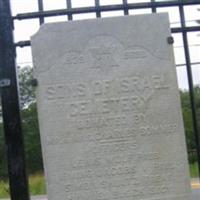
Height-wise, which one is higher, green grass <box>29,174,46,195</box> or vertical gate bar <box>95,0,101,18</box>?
vertical gate bar <box>95,0,101,18</box>

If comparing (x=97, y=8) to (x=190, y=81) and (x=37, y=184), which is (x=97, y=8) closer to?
(x=190, y=81)

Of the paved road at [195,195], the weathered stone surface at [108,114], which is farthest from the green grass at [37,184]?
the weathered stone surface at [108,114]

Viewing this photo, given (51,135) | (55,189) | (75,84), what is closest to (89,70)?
(75,84)

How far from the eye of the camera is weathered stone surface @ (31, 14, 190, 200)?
4.50 m

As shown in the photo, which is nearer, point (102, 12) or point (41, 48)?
point (41, 48)

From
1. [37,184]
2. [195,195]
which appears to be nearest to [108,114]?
[195,195]

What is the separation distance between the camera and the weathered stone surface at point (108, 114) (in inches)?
177

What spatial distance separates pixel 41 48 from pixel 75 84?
353 mm

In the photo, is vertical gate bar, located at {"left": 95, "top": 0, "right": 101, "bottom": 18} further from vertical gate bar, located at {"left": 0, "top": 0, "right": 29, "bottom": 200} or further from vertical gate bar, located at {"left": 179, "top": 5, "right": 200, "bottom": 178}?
vertical gate bar, located at {"left": 0, "top": 0, "right": 29, "bottom": 200}

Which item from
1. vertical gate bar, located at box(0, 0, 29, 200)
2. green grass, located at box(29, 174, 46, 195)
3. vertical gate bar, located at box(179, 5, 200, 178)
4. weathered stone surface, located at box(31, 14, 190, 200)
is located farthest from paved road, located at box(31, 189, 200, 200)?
vertical gate bar, located at box(0, 0, 29, 200)

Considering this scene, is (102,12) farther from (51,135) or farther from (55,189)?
(55,189)

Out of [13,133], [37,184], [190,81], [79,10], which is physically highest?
[79,10]

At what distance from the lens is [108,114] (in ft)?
14.9

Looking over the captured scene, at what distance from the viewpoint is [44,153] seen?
448cm
